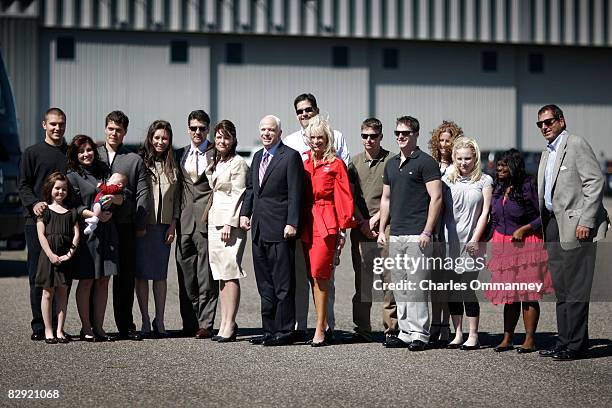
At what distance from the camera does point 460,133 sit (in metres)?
10.5

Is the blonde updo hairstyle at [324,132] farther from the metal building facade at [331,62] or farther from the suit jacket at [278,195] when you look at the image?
the metal building facade at [331,62]

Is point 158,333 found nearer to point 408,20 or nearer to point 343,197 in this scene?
point 343,197

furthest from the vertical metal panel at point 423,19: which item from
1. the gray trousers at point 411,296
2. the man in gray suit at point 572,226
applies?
the man in gray suit at point 572,226

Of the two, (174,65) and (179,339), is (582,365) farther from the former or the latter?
(174,65)

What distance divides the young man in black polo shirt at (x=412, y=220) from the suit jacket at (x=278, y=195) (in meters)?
0.81

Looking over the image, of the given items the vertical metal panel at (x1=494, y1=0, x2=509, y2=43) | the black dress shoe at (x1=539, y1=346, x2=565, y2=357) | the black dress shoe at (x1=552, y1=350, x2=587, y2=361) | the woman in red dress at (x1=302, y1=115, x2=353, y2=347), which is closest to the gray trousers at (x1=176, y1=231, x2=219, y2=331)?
the woman in red dress at (x1=302, y1=115, x2=353, y2=347)

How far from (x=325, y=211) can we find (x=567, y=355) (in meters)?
2.35

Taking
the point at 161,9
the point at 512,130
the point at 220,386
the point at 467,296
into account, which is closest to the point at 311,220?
the point at 467,296

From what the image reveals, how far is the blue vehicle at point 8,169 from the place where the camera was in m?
14.9

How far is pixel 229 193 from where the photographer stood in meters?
10.4

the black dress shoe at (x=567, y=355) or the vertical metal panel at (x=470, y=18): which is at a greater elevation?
the vertical metal panel at (x=470, y=18)

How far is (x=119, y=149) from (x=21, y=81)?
99.4 feet

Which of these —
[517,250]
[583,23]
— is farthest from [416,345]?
[583,23]

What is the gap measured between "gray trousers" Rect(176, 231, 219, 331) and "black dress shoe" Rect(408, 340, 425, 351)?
1.87m
